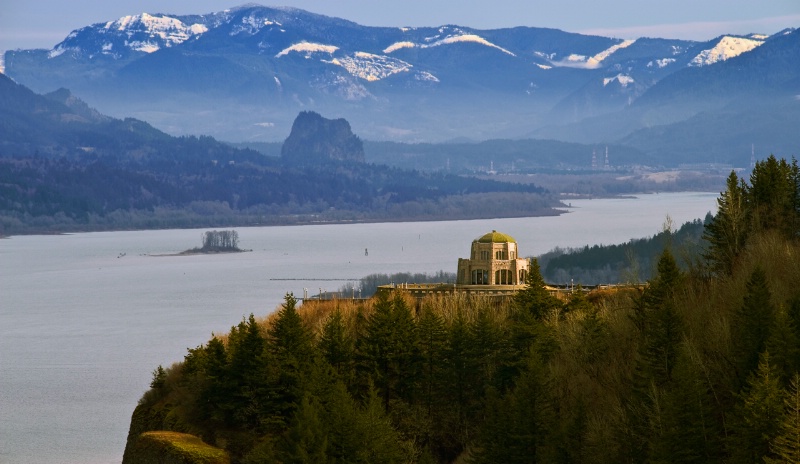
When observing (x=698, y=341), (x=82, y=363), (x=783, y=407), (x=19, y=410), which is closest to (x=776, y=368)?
(x=783, y=407)

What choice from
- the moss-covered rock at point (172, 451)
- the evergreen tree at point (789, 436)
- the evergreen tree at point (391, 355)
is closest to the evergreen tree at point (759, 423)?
the evergreen tree at point (789, 436)

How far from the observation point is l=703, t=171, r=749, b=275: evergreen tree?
79.8 m

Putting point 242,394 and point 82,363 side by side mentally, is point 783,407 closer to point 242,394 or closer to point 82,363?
point 242,394

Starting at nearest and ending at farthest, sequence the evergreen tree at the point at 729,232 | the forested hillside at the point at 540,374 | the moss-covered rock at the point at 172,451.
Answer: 1. the forested hillside at the point at 540,374
2. the moss-covered rock at the point at 172,451
3. the evergreen tree at the point at 729,232

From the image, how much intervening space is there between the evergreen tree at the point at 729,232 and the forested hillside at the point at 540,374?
0.14m

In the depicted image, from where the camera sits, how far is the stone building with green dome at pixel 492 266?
343 feet

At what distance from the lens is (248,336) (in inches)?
3098

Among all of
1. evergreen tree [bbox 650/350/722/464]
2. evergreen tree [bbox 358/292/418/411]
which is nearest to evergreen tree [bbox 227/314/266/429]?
evergreen tree [bbox 358/292/418/411]

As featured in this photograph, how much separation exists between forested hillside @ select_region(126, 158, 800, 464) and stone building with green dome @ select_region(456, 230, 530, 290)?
10.5 m

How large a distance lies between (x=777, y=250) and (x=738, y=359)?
50.5ft

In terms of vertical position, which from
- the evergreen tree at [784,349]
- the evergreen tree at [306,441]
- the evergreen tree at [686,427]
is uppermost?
the evergreen tree at [784,349]

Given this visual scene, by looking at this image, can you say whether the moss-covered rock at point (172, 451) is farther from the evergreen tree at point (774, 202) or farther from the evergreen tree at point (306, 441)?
the evergreen tree at point (774, 202)

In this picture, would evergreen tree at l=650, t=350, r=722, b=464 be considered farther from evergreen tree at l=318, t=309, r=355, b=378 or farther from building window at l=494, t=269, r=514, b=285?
building window at l=494, t=269, r=514, b=285

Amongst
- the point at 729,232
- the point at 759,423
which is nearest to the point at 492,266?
the point at 729,232
